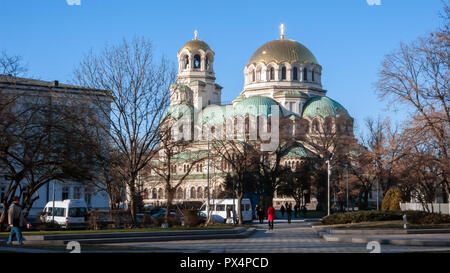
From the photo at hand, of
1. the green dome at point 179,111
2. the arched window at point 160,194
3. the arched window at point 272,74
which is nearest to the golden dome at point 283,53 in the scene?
the arched window at point 272,74

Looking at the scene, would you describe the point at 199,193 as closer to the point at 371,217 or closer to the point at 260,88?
the point at 260,88

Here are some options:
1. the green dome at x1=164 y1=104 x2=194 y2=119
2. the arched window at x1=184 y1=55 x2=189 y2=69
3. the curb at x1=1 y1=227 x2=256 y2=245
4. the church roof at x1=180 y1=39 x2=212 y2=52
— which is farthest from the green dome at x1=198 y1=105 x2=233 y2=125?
the curb at x1=1 y1=227 x2=256 y2=245

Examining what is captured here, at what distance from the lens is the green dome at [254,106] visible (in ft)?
287

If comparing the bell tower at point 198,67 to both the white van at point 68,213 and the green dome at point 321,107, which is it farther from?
the white van at point 68,213

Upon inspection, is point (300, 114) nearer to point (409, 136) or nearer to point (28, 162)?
point (409, 136)

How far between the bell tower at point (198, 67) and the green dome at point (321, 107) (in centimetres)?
1585

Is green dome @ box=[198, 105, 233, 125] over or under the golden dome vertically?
under

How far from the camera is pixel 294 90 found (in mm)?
94812

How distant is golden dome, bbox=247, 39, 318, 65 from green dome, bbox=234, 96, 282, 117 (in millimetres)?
7487

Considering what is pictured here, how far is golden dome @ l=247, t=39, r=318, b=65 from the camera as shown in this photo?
95.4 m

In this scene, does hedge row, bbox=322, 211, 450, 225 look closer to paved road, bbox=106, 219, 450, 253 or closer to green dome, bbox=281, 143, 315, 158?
paved road, bbox=106, 219, 450, 253

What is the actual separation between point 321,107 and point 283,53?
38.7 feet
